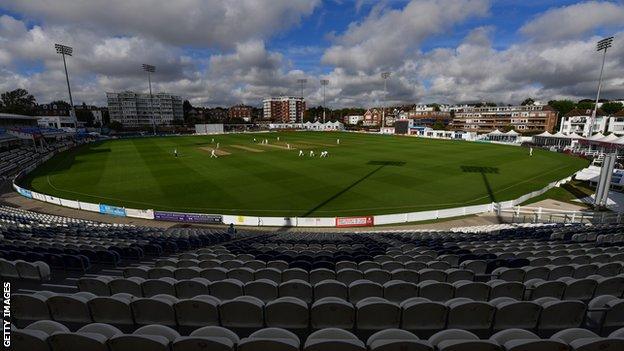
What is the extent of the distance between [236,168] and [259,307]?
4051 centimetres

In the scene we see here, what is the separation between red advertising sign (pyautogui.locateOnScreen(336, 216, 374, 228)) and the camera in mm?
24141

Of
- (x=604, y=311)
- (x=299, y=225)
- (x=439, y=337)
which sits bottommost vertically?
(x=299, y=225)

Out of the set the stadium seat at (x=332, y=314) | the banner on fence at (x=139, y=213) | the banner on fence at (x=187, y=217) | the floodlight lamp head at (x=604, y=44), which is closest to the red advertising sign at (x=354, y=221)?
the banner on fence at (x=187, y=217)

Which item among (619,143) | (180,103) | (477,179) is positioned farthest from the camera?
(180,103)

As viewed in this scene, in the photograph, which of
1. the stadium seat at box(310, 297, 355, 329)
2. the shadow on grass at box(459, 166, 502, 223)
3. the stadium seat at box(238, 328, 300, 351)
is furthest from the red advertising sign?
the stadium seat at box(238, 328, 300, 351)

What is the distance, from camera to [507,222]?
24484mm

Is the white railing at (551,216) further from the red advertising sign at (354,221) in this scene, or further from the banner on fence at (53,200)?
the banner on fence at (53,200)

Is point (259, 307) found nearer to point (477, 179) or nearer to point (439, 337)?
point (439, 337)

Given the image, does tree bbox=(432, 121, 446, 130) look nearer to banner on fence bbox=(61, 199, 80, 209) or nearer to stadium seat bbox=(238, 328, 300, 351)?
banner on fence bbox=(61, 199, 80, 209)

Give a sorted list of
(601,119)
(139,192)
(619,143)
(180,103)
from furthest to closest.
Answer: (180,103) < (601,119) < (619,143) < (139,192)

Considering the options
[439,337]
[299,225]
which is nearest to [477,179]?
[299,225]

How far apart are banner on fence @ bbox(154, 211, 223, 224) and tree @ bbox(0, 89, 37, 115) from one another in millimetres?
149697

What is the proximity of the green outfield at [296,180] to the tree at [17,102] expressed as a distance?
106 meters

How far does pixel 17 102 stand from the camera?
132 metres
